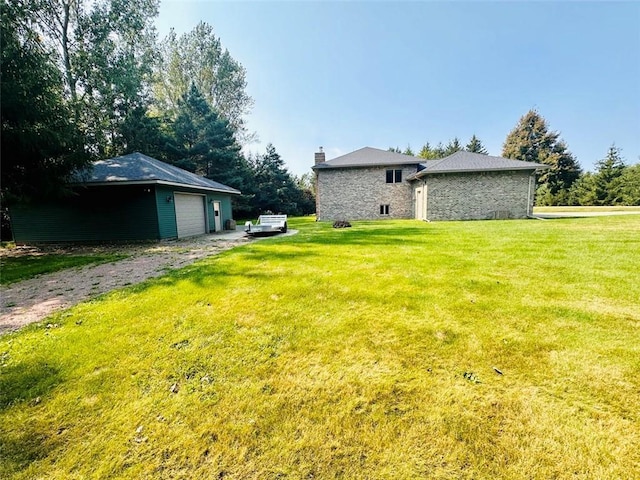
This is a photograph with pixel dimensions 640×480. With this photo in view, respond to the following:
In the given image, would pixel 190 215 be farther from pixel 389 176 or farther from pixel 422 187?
pixel 389 176

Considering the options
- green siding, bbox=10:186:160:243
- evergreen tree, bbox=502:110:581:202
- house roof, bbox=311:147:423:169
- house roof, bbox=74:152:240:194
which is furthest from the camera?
evergreen tree, bbox=502:110:581:202

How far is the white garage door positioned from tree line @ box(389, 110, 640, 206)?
34235 millimetres

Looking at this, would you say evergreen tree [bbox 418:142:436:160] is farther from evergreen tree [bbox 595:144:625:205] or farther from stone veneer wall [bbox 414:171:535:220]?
stone veneer wall [bbox 414:171:535:220]

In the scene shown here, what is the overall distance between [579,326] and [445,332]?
4.53ft

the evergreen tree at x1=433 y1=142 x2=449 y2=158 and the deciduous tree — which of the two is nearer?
the deciduous tree

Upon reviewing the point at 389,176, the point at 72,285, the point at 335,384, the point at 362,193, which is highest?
the point at 389,176

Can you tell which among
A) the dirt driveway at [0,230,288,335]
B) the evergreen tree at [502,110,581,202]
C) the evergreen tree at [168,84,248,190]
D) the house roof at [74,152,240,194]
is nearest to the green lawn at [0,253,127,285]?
the dirt driveway at [0,230,288,335]

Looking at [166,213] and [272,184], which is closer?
[166,213]

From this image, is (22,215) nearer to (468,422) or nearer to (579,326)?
(468,422)

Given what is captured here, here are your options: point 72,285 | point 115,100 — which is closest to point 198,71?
point 115,100

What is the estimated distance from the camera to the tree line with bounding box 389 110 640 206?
2833 cm

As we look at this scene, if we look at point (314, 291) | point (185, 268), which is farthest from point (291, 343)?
point (185, 268)

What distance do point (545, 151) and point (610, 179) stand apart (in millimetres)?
7949

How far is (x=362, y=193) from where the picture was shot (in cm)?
2025
